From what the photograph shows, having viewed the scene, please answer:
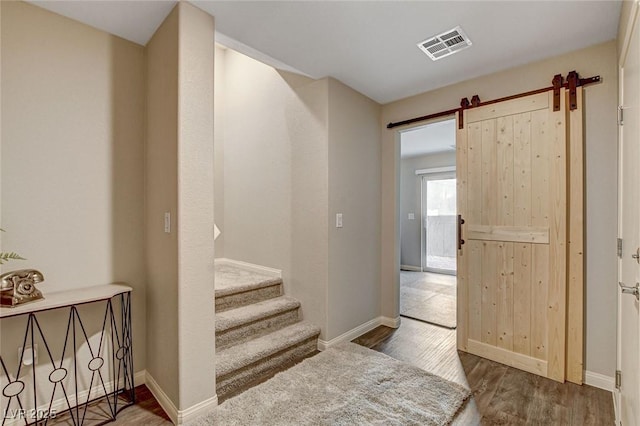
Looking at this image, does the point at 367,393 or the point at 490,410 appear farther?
the point at 367,393

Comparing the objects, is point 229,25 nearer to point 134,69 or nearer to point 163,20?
point 163,20

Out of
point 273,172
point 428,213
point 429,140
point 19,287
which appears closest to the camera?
point 19,287

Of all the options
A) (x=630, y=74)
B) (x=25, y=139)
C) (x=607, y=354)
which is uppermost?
(x=630, y=74)

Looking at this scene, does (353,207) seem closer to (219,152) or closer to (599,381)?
(219,152)

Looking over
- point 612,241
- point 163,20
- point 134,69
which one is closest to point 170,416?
point 134,69

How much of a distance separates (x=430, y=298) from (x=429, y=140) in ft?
8.87

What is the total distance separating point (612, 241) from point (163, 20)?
134 inches

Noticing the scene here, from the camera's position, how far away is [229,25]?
2023mm

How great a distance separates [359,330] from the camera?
3137 millimetres

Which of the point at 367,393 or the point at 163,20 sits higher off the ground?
the point at 163,20

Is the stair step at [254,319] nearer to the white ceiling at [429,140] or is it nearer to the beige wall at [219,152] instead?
the beige wall at [219,152]

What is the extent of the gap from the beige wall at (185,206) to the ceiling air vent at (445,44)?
1.52 meters

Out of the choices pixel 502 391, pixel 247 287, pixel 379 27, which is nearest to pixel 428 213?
pixel 502 391

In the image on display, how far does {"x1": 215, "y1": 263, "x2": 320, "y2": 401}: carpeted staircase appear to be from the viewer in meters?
2.21
